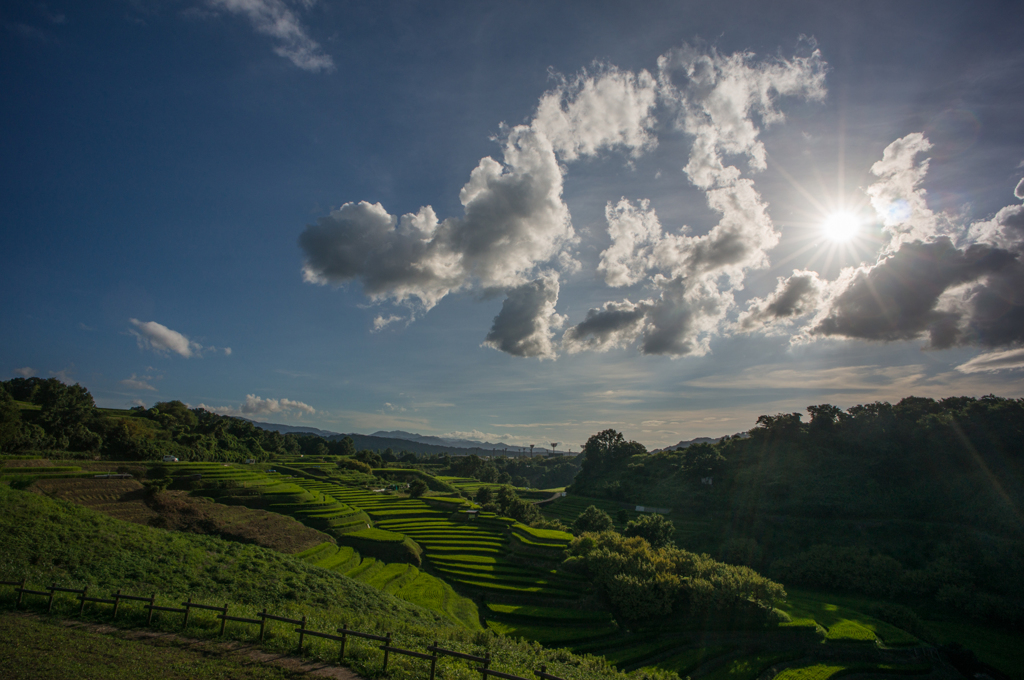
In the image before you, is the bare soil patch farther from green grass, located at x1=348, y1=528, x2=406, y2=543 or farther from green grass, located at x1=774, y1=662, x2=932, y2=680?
green grass, located at x1=774, y1=662, x2=932, y2=680

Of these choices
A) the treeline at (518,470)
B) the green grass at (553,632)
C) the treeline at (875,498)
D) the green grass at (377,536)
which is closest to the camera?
the green grass at (553,632)

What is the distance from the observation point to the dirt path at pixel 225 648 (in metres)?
13.9

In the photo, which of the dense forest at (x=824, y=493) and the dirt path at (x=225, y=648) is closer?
the dirt path at (x=225, y=648)

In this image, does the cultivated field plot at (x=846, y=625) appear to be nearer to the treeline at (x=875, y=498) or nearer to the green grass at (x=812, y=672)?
the green grass at (x=812, y=672)

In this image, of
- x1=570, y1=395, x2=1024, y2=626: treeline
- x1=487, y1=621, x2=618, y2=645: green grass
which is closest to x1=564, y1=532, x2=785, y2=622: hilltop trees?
x1=487, y1=621, x2=618, y2=645: green grass

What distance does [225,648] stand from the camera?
1535cm

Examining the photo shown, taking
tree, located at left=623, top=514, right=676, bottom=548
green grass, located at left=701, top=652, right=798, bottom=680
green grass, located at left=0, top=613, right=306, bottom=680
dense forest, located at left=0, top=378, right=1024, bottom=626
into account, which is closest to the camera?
green grass, located at left=0, top=613, right=306, bottom=680

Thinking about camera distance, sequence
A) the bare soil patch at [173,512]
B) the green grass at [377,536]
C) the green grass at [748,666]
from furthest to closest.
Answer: the green grass at [377,536], the bare soil patch at [173,512], the green grass at [748,666]

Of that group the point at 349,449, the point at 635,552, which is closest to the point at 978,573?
the point at 635,552

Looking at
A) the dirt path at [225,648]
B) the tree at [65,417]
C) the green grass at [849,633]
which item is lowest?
the green grass at [849,633]

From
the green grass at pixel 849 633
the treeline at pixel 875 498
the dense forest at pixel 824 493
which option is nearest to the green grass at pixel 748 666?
the green grass at pixel 849 633

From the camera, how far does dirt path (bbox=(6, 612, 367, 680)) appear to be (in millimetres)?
13891

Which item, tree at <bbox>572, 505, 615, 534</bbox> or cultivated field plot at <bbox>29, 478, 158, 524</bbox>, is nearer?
cultivated field plot at <bbox>29, 478, 158, 524</bbox>

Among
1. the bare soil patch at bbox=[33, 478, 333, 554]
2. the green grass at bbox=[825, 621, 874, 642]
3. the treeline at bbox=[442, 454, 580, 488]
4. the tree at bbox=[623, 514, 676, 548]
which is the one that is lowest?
the treeline at bbox=[442, 454, 580, 488]
